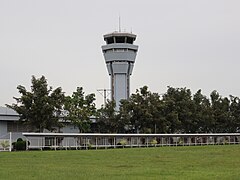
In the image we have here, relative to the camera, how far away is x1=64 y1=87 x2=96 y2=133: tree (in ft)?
212

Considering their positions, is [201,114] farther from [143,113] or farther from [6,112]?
[6,112]

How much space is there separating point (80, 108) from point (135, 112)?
8315 mm

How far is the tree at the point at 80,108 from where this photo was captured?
6475 centimetres

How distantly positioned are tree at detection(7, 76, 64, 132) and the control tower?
38978 millimetres

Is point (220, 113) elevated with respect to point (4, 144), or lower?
elevated

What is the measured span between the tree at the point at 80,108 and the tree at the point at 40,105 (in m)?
3.75

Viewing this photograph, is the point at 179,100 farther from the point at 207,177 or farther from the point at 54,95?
the point at 207,177

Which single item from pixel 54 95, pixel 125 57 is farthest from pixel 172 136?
pixel 125 57

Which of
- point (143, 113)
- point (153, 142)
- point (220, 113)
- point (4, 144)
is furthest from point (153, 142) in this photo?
point (4, 144)

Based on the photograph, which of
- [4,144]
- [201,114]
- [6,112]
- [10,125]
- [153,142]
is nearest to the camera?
[4,144]

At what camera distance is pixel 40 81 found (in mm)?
60312

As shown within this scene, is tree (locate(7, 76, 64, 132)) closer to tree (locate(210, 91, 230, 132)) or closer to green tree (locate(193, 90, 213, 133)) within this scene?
green tree (locate(193, 90, 213, 133))

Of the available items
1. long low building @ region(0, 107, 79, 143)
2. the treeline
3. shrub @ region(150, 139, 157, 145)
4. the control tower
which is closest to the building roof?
long low building @ region(0, 107, 79, 143)

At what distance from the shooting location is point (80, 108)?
66.5 m
